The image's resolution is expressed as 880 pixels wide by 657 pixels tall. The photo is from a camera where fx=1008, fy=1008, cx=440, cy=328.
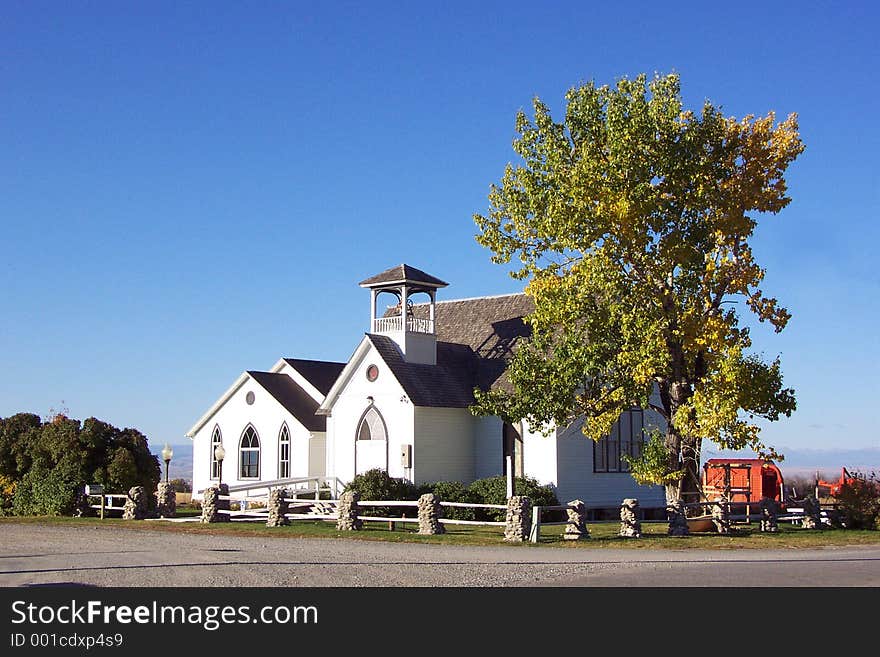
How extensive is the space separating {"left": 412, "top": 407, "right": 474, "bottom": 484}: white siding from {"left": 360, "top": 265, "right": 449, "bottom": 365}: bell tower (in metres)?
2.37

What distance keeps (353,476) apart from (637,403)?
1189cm

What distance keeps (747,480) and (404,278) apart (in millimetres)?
16549

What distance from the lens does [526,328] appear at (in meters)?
38.4

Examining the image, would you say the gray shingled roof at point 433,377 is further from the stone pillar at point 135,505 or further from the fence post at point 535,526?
the fence post at point 535,526

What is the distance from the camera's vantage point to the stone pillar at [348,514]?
29500mm

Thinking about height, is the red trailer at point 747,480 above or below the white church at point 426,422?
below

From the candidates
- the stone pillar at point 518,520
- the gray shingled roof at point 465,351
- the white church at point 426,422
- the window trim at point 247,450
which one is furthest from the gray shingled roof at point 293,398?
the stone pillar at point 518,520

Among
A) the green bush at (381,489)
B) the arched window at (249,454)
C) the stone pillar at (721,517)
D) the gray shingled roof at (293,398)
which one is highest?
the gray shingled roof at (293,398)

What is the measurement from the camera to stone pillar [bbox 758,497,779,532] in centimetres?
2950

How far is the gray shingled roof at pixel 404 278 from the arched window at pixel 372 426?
187 inches

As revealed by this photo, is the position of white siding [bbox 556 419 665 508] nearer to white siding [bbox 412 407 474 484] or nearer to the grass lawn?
the grass lawn

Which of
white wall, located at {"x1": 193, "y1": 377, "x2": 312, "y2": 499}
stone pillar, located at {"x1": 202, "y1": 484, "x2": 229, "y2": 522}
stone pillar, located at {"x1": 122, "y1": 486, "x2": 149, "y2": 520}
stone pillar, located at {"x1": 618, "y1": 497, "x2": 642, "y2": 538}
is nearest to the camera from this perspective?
stone pillar, located at {"x1": 618, "y1": 497, "x2": 642, "y2": 538}

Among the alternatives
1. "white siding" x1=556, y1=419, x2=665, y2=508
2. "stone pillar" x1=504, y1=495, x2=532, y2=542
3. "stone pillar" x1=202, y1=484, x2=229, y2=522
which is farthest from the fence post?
"stone pillar" x1=202, y1=484, x2=229, y2=522

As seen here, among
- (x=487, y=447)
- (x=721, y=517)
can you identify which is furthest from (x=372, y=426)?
(x=721, y=517)
